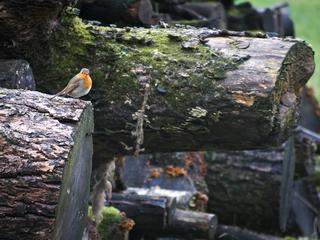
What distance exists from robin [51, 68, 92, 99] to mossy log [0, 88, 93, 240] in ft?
1.94

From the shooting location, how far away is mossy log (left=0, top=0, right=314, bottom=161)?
→ 3979 mm

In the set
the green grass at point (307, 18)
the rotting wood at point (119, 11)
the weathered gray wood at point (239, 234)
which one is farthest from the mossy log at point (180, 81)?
the green grass at point (307, 18)

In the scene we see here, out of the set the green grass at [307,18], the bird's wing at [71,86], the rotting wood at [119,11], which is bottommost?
the bird's wing at [71,86]

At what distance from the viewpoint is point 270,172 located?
6371 millimetres

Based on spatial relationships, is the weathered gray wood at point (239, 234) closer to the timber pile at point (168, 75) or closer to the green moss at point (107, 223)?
the green moss at point (107, 223)

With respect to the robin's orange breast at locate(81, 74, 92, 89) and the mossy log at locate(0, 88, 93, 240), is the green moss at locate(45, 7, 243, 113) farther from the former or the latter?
the mossy log at locate(0, 88, 93, 240)

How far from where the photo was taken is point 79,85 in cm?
399

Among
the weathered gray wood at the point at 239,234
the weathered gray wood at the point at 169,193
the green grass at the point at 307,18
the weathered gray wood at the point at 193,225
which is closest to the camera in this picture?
the weathered gray wood at the point at 193,225

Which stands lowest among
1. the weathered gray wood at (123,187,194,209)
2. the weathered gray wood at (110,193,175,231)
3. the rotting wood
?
the weathered gray wood at (110,193,175,231)

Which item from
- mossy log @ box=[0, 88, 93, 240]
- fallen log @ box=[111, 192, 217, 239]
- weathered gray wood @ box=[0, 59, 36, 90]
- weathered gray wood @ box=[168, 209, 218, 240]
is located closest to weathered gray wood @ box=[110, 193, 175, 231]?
fallen log @ box=[111, 192, 217, 239]

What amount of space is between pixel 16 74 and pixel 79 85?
0.35m

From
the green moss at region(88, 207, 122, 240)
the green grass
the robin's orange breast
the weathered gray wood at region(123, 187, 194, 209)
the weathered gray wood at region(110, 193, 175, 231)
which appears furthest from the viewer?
the green grass

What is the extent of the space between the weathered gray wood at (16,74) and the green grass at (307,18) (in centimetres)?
1130

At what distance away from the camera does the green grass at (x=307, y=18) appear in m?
17.0
